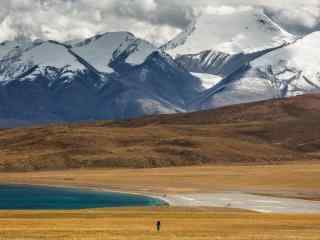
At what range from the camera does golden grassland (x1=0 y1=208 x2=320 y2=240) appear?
72812 mm

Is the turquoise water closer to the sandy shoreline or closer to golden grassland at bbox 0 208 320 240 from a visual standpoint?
the sandy shoreline

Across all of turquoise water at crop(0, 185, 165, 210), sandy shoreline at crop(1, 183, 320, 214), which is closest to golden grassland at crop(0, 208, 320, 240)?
sandy shoreline at crop(1, 183, 320, 214)

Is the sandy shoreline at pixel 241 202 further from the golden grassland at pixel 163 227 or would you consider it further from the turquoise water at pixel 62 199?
the golden grassland at pixel 163 227

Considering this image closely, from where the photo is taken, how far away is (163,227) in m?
83.9

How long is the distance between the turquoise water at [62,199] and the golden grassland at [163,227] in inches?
1171

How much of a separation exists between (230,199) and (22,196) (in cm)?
4394

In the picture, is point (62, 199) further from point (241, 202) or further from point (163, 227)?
point (163, 227)

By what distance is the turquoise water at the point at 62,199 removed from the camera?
142375mm

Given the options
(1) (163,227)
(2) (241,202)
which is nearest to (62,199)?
(2) (241,202)

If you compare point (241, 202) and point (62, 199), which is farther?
point (62, 199)

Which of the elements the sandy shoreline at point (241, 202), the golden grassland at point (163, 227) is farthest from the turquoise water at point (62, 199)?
the golden grassland at point (163, 227)

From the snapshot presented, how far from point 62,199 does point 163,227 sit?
254ft

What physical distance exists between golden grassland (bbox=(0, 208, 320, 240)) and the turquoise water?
29.7m

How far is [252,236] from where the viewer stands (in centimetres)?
7375
